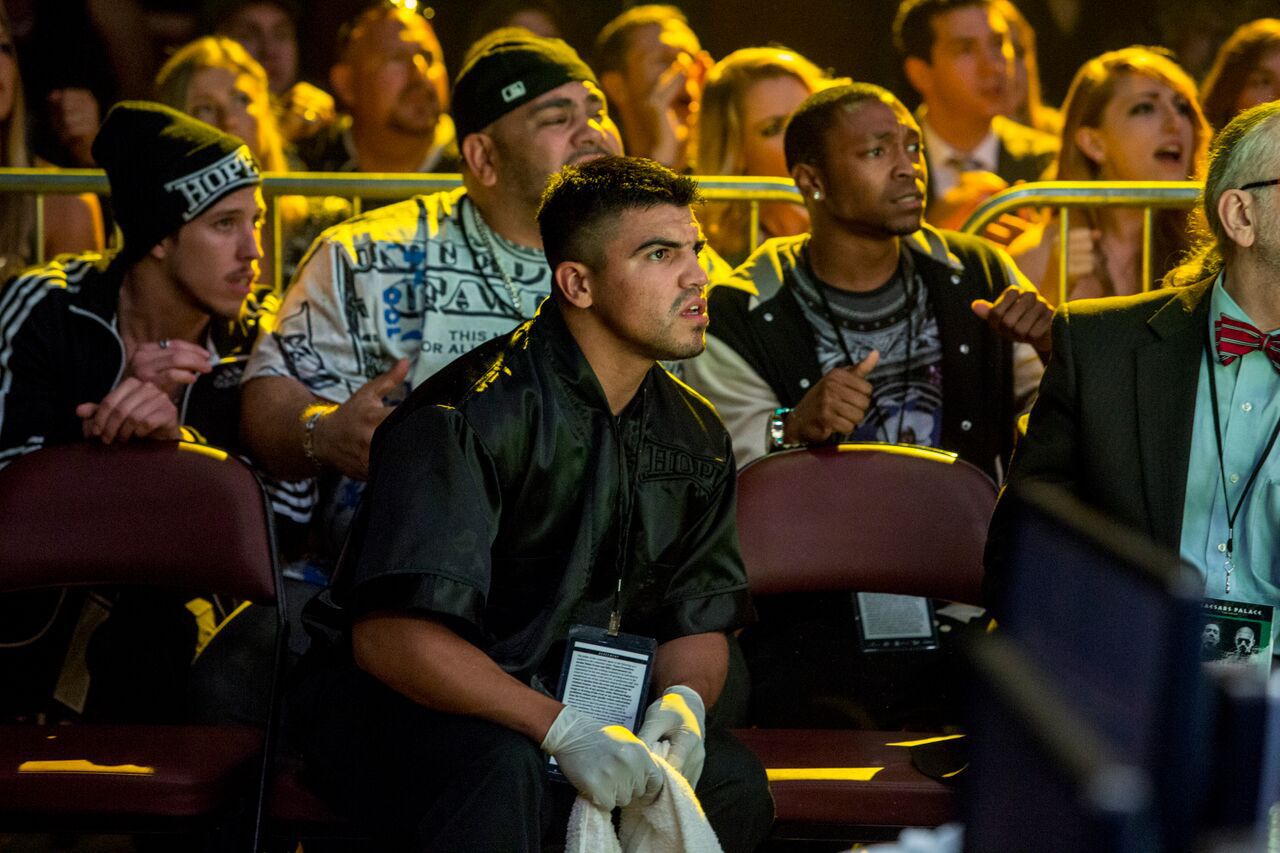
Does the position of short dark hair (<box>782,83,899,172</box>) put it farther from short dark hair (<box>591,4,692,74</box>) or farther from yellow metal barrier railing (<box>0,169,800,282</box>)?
short dark hair (<box>591,4,692,74</box>)

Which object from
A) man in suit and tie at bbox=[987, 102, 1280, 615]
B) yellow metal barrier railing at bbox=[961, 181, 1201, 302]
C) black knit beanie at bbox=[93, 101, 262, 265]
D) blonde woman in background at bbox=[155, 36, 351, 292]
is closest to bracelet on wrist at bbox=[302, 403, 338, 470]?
black knit beanie at bbox=[93, 101, 262, 265]

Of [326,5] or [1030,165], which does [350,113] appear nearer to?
[326,5]

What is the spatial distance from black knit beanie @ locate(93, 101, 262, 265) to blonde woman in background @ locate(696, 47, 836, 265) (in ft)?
6.15

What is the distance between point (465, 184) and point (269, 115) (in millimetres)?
1709

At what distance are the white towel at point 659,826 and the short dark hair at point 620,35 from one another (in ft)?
13.3

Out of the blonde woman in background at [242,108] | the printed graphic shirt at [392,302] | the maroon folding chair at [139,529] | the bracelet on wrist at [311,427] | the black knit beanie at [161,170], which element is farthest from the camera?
the blonde woman in background at [242,108]

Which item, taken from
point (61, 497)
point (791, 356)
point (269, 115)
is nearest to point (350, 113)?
point (269, 115)

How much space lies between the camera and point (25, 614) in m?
3.34

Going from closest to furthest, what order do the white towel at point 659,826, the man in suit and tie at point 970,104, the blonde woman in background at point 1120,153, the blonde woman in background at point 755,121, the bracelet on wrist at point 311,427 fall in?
the white towel at point 659,826, the bracelet on wrist at point 311,427, the blonde woman in background at point 1120,153, the blonde woman in background at point 755,121, the man in suit and tie at point 970,104

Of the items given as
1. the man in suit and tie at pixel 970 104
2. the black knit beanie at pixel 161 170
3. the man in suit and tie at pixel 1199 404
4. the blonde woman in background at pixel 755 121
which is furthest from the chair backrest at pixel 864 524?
the man in suit and tie at pixel 970 104

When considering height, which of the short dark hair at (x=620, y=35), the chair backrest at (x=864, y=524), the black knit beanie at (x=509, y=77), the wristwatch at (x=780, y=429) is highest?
the short dark hair at (x=620, y=35)

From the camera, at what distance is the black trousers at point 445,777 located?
2.31 m

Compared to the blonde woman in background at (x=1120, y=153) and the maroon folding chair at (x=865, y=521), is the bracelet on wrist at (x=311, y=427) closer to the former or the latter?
the maroon folding chair at (x=865, y=521)

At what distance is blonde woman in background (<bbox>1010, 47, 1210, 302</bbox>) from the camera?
15.1 feet
